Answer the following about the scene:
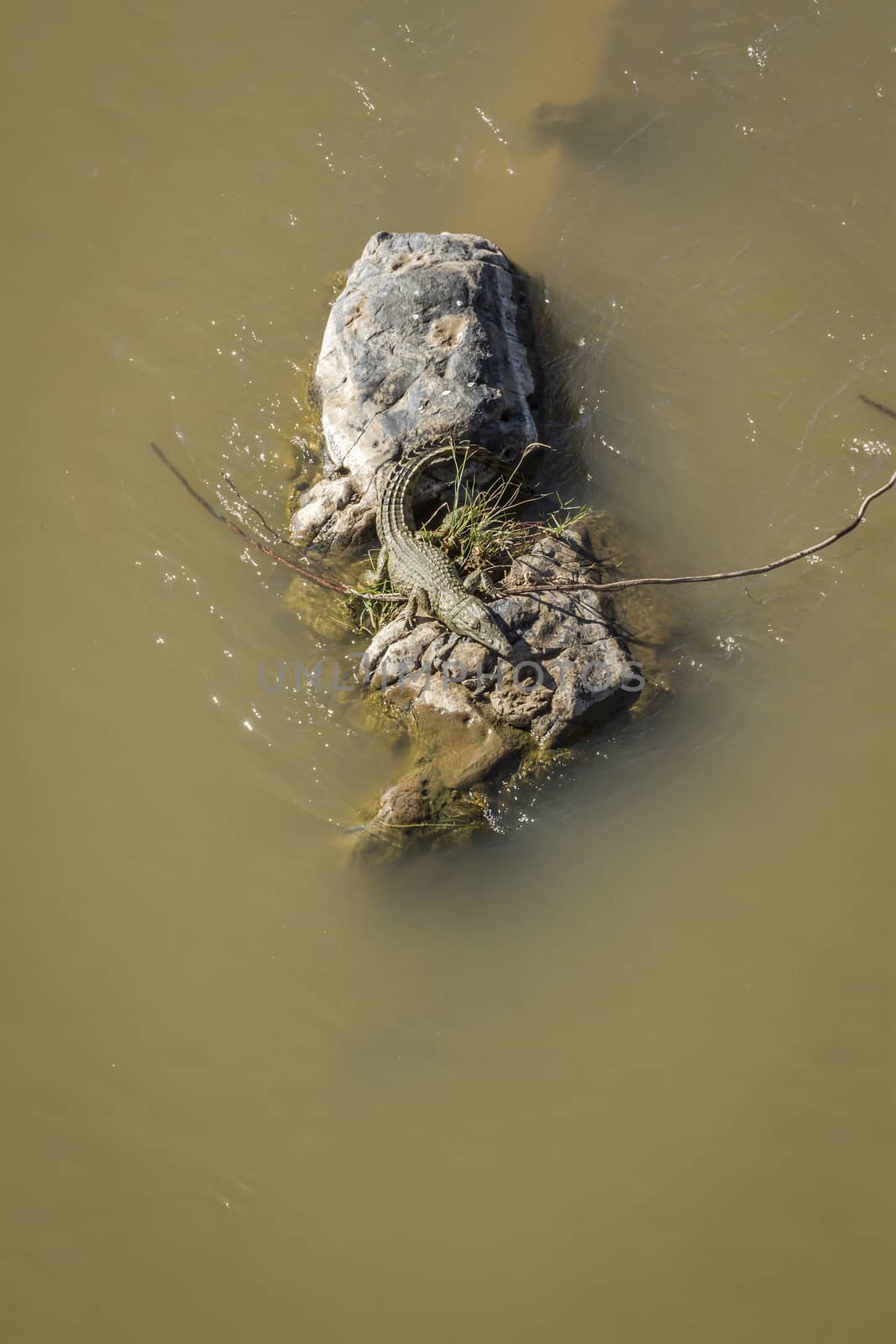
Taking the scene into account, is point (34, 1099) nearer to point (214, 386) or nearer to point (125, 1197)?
point (125, 1197)

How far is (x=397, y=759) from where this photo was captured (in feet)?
19.1

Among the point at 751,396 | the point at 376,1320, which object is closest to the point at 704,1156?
the point at 376,1320

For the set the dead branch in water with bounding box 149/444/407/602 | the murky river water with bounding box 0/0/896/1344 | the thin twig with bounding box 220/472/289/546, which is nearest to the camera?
the murky river water with bounding box 0/0/896/1344

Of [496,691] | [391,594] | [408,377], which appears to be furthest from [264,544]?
[496,691]

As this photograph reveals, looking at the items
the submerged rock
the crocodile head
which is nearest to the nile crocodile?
the crocodile head

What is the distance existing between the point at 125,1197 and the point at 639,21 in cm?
869

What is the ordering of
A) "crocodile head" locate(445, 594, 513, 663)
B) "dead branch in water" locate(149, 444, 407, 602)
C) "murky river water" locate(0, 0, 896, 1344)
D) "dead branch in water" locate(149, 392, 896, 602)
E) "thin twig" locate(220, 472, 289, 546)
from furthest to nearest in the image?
"thin twig" locate(220, 472, 289, 546), "dead branch in water" locate(149, 444, 407, 602), "dead branch in water" locate(149, 392, 896, 602), "crocodile head" locate(445, 594, 513, 663), "murky river water" locate(0, 0, 896, 1344)

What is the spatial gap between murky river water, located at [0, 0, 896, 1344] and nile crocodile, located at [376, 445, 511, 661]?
28.3 inches

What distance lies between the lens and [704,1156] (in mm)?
4891

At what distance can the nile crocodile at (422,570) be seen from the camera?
5.57m

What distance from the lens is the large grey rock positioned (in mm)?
6137

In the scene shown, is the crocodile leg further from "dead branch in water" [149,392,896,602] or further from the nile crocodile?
"dead branch in water" [149,392,896,602]

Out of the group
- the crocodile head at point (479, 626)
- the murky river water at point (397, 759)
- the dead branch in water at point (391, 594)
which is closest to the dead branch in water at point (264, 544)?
the dead branch in water at point (391, 594)

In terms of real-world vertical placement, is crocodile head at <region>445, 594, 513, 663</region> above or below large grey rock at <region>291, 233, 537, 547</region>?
below
